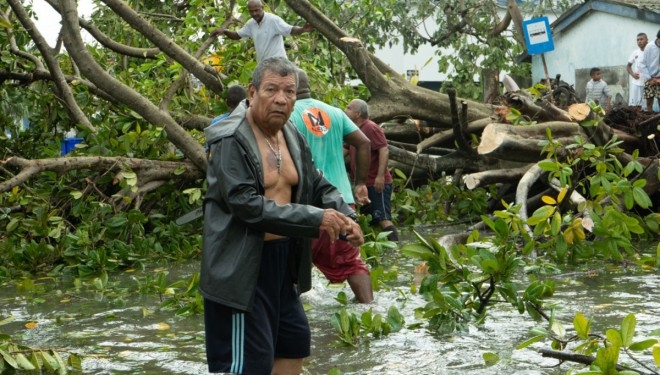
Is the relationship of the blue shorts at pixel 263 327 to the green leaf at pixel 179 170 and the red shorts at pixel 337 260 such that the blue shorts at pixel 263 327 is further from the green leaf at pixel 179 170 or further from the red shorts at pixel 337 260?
the green leaf at pixel 179 170

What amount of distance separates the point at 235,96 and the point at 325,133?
2169mm

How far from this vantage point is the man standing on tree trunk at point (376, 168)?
9875 mm

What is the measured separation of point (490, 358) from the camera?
5109 mm

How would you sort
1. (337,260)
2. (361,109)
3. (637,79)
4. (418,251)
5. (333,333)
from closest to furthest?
(418,251)
(333,333)
(337,260)
(361,109)
(637,79)

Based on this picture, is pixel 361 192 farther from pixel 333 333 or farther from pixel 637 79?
pixel 637 79

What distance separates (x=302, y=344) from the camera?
171 inches

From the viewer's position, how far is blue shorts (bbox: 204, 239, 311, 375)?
13.1ft

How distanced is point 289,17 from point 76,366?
10855 millimetres

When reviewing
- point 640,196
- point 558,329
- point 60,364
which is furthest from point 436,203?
point 558,329

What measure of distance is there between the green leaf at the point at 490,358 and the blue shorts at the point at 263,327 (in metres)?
1.19

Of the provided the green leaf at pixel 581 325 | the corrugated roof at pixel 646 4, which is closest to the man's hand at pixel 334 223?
the green leaf at pixel 581 325

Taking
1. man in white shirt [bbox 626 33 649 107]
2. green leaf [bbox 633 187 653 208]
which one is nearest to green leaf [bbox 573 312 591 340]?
green leaf [bbox 633 187 653 208]

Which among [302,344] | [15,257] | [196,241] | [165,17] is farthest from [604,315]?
[165,17]

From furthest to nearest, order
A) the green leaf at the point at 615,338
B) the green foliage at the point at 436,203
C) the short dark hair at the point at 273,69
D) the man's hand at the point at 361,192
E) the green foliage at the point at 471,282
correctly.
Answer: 1. the green foliage at the point at 436,203
2. the man's hand at the point at 361,192
3. the green foliage at the point at 471,282
4. the short dark hair at the point at 273,69
5. the green leaf at the point at 615,338
